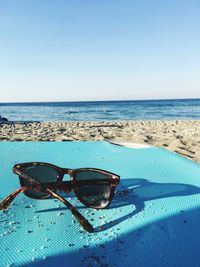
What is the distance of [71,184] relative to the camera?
5.37 feet

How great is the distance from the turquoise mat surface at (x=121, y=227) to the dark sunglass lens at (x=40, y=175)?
0.05 meters

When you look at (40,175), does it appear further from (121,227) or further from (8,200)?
(121,227)

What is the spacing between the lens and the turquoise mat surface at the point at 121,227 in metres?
1.16

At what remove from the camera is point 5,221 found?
4.75 ft

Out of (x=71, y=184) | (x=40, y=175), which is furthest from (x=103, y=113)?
(x=71, y=184)

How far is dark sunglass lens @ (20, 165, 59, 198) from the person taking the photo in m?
1.70

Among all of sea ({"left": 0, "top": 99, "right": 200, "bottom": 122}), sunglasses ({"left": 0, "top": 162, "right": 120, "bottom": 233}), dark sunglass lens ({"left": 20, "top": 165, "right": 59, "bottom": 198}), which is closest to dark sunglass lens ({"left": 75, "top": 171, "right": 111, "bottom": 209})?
sunglasses ({"left": 0, "top": 162, "right": 120, "bottom": 233})

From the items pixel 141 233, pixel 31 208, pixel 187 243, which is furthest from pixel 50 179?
pixel 187 243

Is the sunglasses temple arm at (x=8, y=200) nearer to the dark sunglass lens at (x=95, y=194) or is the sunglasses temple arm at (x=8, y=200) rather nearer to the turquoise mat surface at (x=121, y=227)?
the turquoise mat surface at (x=121, y=227)

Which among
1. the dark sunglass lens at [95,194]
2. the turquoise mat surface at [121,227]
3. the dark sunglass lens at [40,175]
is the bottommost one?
the turquoise mat surface at [121,227]

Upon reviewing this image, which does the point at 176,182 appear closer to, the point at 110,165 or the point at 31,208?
the point at 110,165

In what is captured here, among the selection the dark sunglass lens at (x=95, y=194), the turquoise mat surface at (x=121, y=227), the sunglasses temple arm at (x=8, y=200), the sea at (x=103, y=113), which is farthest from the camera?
the sea at (x=103, y=113)

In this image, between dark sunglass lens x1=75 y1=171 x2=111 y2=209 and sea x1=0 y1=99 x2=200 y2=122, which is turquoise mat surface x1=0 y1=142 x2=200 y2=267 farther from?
sea x1=0 y1=99 x2=200 y2=122

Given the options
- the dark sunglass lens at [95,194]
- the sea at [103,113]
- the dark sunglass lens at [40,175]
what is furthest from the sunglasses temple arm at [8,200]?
the sea at [103,113]
